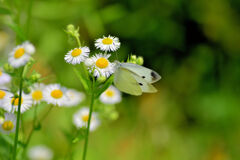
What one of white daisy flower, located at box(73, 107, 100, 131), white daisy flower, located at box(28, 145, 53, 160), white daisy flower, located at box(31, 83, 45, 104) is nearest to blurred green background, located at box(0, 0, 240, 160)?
white daisy flower, located at box(28, 145, 53, 160)

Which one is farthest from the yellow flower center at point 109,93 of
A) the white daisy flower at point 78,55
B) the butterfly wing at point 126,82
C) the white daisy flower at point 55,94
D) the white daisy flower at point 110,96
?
the white daisy flower at point 78,55

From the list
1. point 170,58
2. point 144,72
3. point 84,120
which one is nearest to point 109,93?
point 84,120

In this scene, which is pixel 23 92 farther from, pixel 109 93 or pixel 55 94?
pixel 109 93

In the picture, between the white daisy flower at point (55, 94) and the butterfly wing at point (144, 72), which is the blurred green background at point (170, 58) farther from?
the butterfly wing at point (144, 72)

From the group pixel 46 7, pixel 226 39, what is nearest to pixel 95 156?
pixel 46 7

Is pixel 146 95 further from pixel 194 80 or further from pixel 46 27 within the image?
pixel 46 27

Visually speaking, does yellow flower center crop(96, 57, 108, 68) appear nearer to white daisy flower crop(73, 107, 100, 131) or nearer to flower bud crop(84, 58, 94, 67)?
flower bud crop(84, 58, 94, 67)
